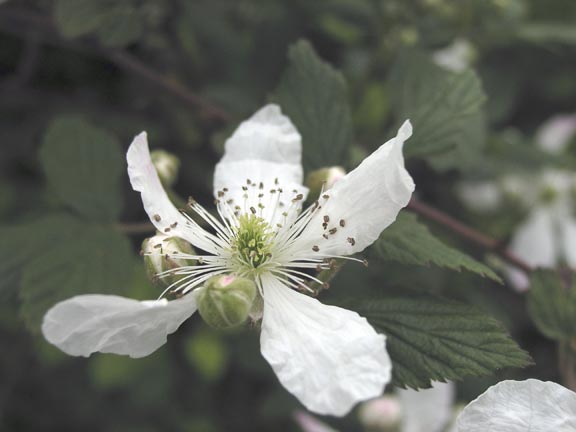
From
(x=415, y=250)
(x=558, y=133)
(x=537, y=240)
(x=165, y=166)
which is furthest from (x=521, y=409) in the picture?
(x=558, y=133)

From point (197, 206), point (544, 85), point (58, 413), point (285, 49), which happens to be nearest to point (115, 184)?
point (197, 206)

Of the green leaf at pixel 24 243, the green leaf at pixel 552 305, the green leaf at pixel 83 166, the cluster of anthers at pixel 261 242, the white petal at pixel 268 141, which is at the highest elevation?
the green leaf at pixel 83 166

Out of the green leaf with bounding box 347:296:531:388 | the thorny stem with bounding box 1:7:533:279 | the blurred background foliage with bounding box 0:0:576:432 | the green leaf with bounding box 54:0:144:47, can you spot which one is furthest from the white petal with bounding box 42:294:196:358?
the green leaf with bounding box 54:0:144:47

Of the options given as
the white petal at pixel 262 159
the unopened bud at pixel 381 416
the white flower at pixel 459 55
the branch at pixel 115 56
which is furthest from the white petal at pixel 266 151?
the white flower at pixel 459 55

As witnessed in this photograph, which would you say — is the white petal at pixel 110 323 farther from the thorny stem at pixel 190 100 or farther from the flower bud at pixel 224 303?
the thorny stem at pixel 190 100

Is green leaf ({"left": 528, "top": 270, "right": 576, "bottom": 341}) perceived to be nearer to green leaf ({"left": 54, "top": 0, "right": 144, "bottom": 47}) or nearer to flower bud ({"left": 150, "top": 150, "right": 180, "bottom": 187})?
flower bud ({"left": 150, "top": 150, "right": 180, "bottom": 187})

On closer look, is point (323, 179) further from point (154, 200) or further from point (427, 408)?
point (427, 408)
